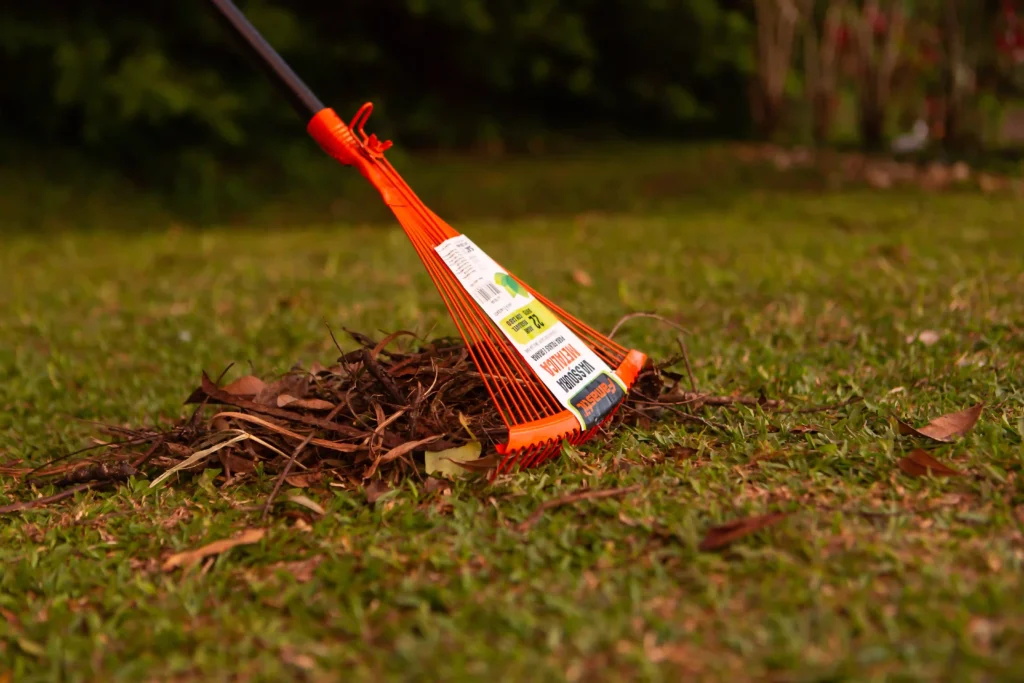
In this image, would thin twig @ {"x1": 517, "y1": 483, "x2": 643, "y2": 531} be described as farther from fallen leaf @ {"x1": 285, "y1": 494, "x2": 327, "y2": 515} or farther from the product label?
fallen leaf @ {"x1": 285, "y1": 494, "x2": 327, "y2": 515}

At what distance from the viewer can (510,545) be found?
6.12 feet

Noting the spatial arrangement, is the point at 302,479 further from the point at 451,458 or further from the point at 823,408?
the point at 823,408

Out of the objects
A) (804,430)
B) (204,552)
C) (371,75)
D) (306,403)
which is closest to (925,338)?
(804,430)

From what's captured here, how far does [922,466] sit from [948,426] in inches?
11.1

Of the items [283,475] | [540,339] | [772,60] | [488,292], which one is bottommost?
[283,475]

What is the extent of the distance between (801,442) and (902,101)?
9091 mm

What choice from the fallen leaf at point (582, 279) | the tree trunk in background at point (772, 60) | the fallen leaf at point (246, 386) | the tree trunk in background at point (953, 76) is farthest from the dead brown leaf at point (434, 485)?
the tree trunk in background at point (772, 60)

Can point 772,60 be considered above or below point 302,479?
above

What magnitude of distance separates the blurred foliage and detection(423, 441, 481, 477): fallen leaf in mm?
5666

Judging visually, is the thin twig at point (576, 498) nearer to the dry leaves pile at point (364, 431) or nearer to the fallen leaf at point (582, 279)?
the dry leaves pile at point (364, 431)

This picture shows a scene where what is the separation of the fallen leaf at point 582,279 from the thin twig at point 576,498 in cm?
241

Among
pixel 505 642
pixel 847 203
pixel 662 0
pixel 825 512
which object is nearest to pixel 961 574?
pixel 825 512

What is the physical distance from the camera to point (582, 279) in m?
4.40

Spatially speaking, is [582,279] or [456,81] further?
[456,81]
